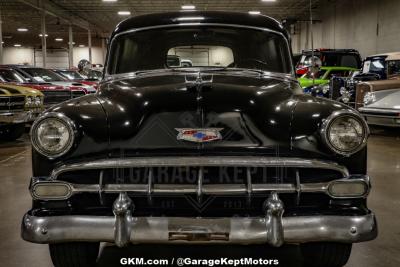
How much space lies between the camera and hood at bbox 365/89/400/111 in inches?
353

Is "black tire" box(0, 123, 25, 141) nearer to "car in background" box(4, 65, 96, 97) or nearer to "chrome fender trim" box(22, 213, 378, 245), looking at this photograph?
"car in background" box(4, 65, 96, 97)

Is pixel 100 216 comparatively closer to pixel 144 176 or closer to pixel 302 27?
pixel 144 176

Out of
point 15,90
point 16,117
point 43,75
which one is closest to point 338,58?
point 43,75

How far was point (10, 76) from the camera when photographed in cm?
1114

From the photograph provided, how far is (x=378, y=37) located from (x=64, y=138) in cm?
1731

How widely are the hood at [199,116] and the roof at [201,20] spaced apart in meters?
1.09

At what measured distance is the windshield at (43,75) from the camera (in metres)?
11.7

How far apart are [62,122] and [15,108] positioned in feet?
23.8

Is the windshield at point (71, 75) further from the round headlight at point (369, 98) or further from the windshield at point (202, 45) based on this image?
the windshield at point (202, 45)

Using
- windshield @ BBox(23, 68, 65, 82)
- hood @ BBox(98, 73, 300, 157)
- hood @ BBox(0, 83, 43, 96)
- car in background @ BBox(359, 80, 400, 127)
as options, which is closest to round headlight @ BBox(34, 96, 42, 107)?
hood @ BBox(0, 83, 43, 96)

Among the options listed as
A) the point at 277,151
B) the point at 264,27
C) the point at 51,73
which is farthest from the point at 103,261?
the point at 51,73

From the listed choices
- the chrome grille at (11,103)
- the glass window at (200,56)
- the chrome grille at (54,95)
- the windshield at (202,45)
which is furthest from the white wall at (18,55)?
the windshield at (202,45)

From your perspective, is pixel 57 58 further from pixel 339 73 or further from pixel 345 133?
pixel 345 133

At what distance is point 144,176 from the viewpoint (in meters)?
2.40
